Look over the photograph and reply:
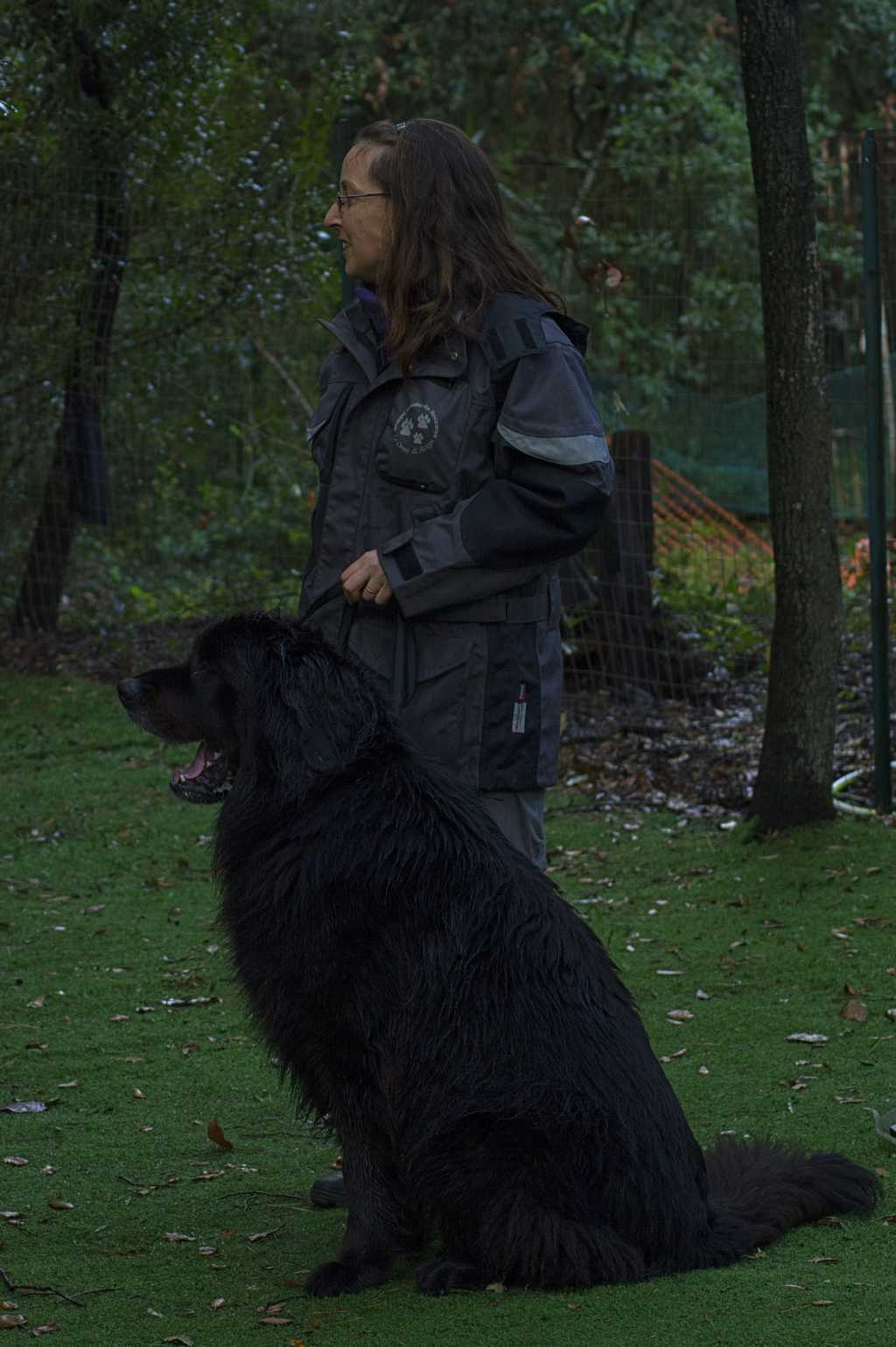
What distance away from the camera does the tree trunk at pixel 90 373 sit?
10.7 meters

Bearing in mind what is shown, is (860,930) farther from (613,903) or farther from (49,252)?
(49,252)

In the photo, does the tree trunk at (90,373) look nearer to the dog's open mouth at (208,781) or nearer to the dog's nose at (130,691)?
the dog's nose at (130,691)

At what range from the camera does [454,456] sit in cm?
363

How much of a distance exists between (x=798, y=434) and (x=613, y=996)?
4196mm

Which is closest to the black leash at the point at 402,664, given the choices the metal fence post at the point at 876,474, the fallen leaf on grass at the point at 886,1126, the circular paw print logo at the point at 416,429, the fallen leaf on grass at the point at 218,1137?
the circular paw print logo at the point at 416,429

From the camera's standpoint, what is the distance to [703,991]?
5750 mm

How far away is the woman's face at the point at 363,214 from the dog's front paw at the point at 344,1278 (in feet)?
7.02

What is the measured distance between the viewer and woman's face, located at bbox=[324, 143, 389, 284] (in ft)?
12.0

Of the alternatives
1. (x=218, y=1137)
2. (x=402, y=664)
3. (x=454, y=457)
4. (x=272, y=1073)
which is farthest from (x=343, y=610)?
(x=272, y=1073)

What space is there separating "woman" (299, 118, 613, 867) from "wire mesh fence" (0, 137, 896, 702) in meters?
5.59

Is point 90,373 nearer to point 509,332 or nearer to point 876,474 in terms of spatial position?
point 876,474

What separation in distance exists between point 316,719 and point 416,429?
0.71m

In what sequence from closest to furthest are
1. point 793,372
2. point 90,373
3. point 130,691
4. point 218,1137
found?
point 130,691, point 218,1137, point 793,372, point 90,373

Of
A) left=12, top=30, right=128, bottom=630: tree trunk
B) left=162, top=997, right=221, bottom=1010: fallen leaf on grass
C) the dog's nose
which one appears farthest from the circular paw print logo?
left=12, top=30, right=128, bottom=630: tree trunk
